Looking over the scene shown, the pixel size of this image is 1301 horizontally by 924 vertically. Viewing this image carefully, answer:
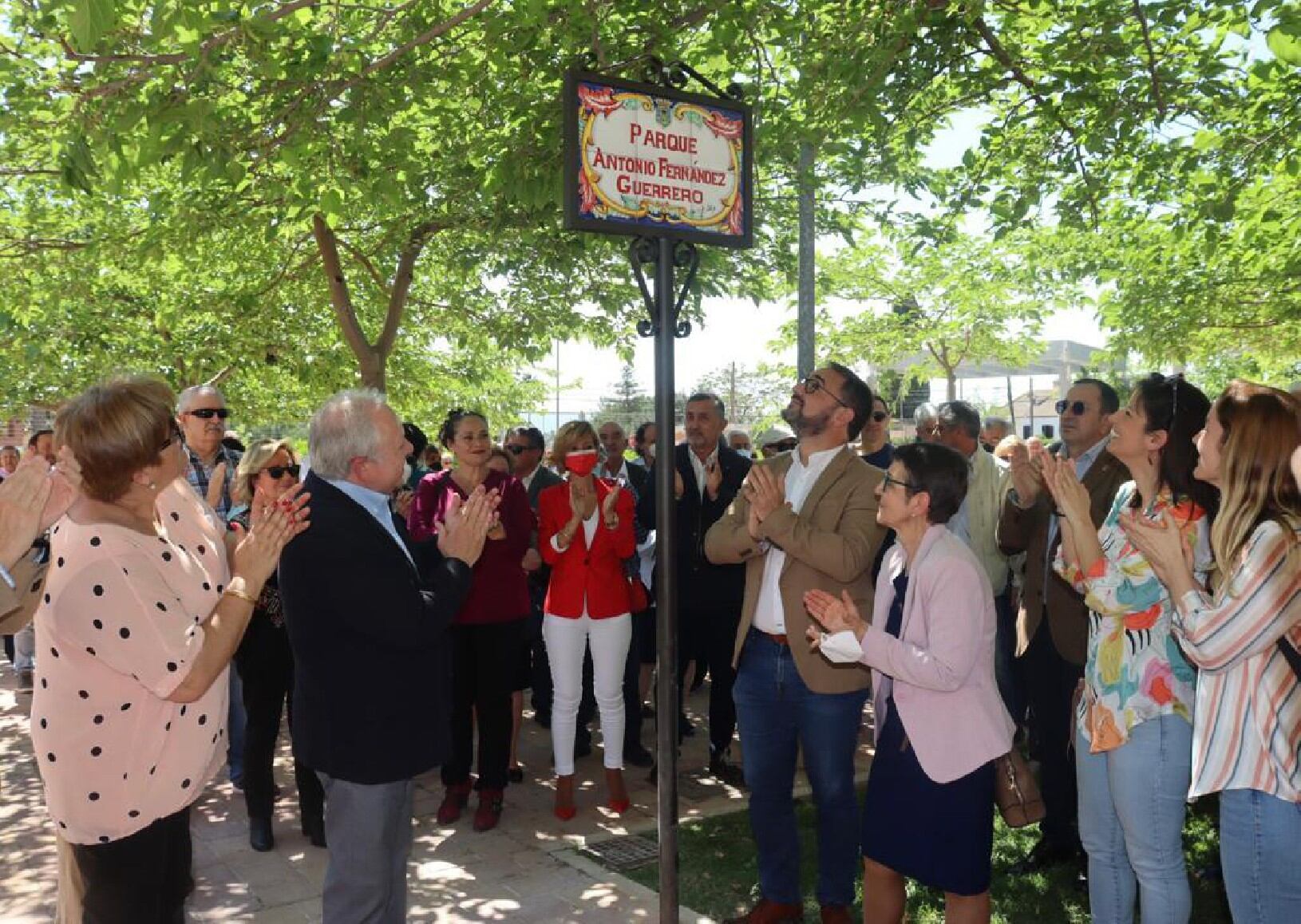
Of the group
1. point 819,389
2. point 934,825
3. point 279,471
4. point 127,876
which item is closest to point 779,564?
point 819,389

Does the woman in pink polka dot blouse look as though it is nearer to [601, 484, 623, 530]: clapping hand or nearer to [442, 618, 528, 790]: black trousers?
[442, 618, 528, 790]: black trousers

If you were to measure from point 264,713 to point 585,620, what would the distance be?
1.77 meters

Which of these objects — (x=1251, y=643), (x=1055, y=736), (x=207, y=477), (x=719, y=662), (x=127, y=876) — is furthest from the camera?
(x=719, y=662)

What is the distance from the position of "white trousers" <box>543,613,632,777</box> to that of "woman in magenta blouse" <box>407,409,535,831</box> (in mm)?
236

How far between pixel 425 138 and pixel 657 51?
4.01m

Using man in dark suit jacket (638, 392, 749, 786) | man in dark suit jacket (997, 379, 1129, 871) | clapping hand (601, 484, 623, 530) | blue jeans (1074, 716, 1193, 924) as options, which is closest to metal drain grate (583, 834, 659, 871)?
man in dark suit jacket (638, 392, 749, 786)

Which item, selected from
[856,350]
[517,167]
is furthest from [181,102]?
[856,350]

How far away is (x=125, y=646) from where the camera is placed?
284 cm

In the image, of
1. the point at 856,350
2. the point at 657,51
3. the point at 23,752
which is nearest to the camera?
the point at 657,51

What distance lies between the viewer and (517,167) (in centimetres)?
675

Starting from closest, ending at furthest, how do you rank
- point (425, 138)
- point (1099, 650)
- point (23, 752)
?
point (1099, 650) < point (23, 752) < point (425, 138)

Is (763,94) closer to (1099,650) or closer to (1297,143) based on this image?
(1297,143)

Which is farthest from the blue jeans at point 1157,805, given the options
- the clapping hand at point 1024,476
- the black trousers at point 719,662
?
the black trousers at point 719,662

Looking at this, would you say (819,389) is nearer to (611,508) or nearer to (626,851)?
(611,508)
